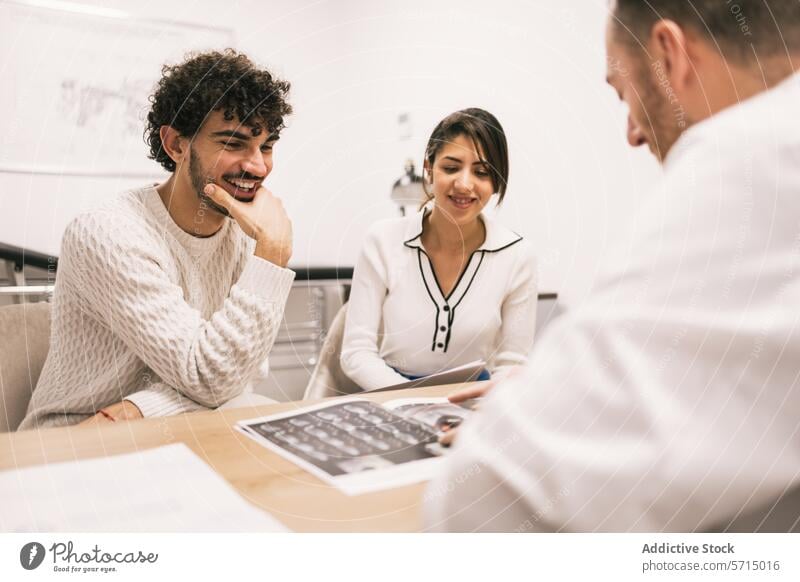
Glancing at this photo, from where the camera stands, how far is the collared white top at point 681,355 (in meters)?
0.28

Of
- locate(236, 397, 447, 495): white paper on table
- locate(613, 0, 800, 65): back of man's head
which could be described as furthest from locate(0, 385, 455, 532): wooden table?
locate(613, 0, 800, 65): back of man's head

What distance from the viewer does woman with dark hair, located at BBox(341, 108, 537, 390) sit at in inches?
26.3

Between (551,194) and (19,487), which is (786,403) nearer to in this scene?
(551,194)

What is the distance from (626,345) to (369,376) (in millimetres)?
437

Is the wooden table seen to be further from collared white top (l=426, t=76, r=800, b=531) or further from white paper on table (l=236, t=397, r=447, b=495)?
collared white top (l=426, t=76, r=800, b=531)

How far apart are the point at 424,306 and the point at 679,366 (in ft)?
1.39

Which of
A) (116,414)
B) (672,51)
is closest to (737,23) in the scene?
(672,51)

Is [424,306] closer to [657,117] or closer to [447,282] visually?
[447,282]

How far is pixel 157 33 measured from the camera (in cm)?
61

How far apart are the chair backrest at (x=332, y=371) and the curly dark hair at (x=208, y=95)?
0.23m

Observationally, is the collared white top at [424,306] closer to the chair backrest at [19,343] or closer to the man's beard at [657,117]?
the man's beard at [657,117]

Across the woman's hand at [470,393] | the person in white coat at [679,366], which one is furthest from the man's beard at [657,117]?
the woman's hand at [470,393]

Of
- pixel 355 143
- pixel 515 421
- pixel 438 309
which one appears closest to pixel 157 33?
pixel 355 143

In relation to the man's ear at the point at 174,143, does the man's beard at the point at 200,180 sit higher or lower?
lower
